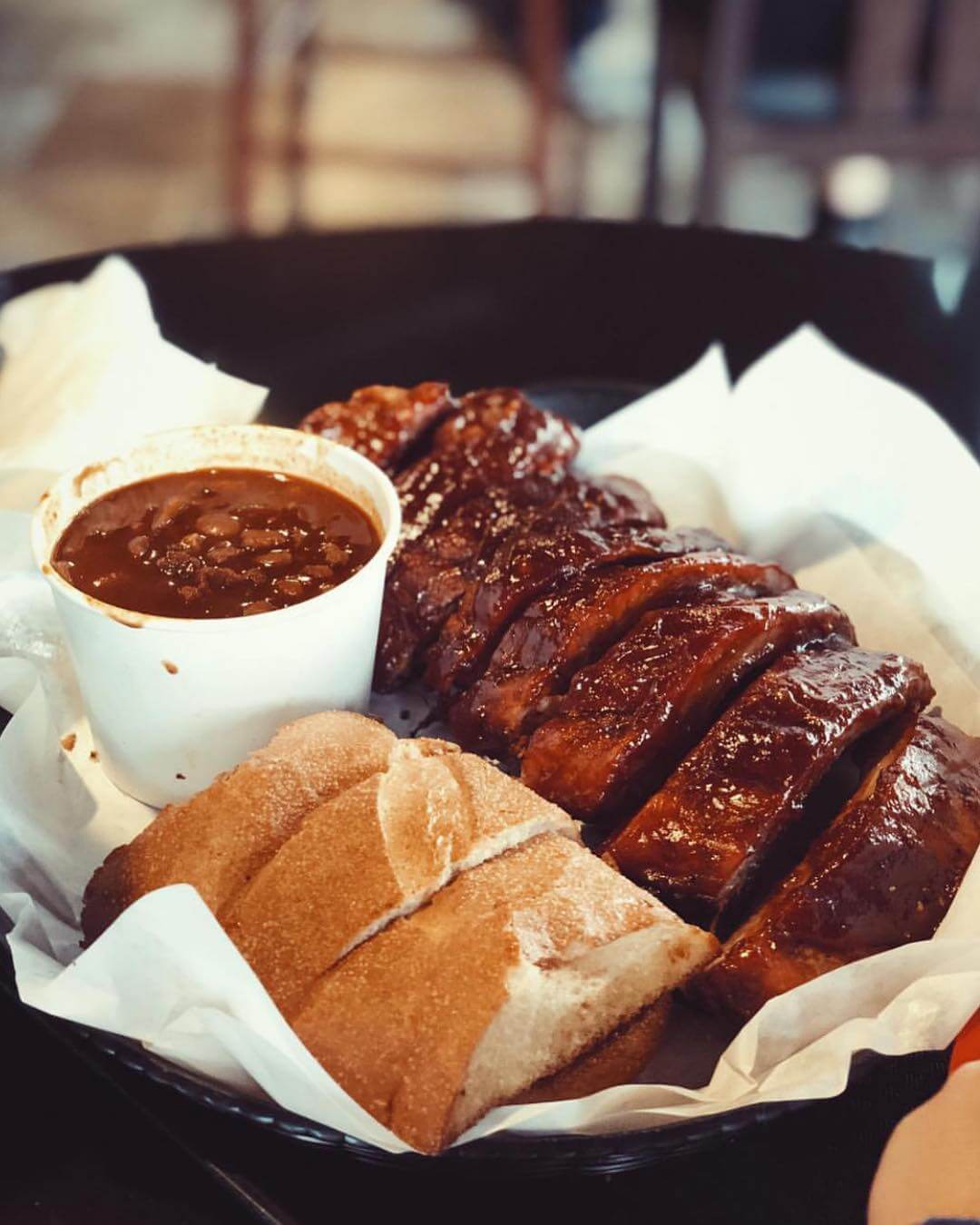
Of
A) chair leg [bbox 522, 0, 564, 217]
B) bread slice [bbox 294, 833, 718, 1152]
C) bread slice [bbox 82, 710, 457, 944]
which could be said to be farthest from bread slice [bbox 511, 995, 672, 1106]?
chair leg [bbox 522, 0, 564, 217]

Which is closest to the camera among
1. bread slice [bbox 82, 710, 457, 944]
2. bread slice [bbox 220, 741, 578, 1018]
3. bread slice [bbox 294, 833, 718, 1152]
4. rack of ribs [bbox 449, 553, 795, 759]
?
bread slice [bbox 294, 833, 718, 1152]

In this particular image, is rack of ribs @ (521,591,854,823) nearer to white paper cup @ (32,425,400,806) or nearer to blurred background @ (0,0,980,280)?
white paper cup @ (32,425,400,806)

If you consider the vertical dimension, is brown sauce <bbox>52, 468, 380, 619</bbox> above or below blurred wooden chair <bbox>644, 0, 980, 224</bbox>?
below

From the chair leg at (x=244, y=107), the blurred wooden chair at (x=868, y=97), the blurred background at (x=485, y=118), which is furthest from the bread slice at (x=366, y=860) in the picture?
the chair leg at (x=244, y=107)

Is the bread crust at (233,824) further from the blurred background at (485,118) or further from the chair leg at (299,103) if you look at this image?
the chair leg at (299,103)

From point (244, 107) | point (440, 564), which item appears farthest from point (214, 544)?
point (244, 107)

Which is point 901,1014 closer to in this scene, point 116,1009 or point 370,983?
point 370,983

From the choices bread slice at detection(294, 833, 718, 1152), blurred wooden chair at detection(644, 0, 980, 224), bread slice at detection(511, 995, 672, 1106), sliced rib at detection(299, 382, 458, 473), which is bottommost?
bread slice at detection(511, 995, 672, 1106)
